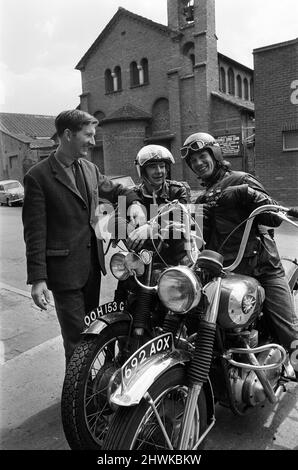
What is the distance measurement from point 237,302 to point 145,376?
692 millimetres

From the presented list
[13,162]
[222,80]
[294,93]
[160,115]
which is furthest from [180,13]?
[13,162]

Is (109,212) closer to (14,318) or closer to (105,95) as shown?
(14,318)

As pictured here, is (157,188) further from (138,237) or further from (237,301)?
(237,301)

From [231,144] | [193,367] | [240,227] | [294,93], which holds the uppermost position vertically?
[294,93]

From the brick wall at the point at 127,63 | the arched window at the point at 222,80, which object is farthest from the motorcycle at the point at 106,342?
the arched window at the point at 222,80

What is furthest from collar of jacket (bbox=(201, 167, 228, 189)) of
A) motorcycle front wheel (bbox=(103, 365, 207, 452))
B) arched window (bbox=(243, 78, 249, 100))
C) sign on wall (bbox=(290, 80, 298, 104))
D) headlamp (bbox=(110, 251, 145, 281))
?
arched window (bbox=(243, 78, 249, 100))

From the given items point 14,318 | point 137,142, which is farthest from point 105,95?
point 14,318

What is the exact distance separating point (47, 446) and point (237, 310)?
1546mm

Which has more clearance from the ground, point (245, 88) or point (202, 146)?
point (245, 88)

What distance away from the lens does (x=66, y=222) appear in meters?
2.90

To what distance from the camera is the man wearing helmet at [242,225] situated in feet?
9.32

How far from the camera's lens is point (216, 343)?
8.20 feet

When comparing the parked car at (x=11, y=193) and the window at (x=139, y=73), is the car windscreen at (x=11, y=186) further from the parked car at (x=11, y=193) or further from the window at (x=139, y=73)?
the window at (x=139, y=73)

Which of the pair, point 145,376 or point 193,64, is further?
point 193,64
